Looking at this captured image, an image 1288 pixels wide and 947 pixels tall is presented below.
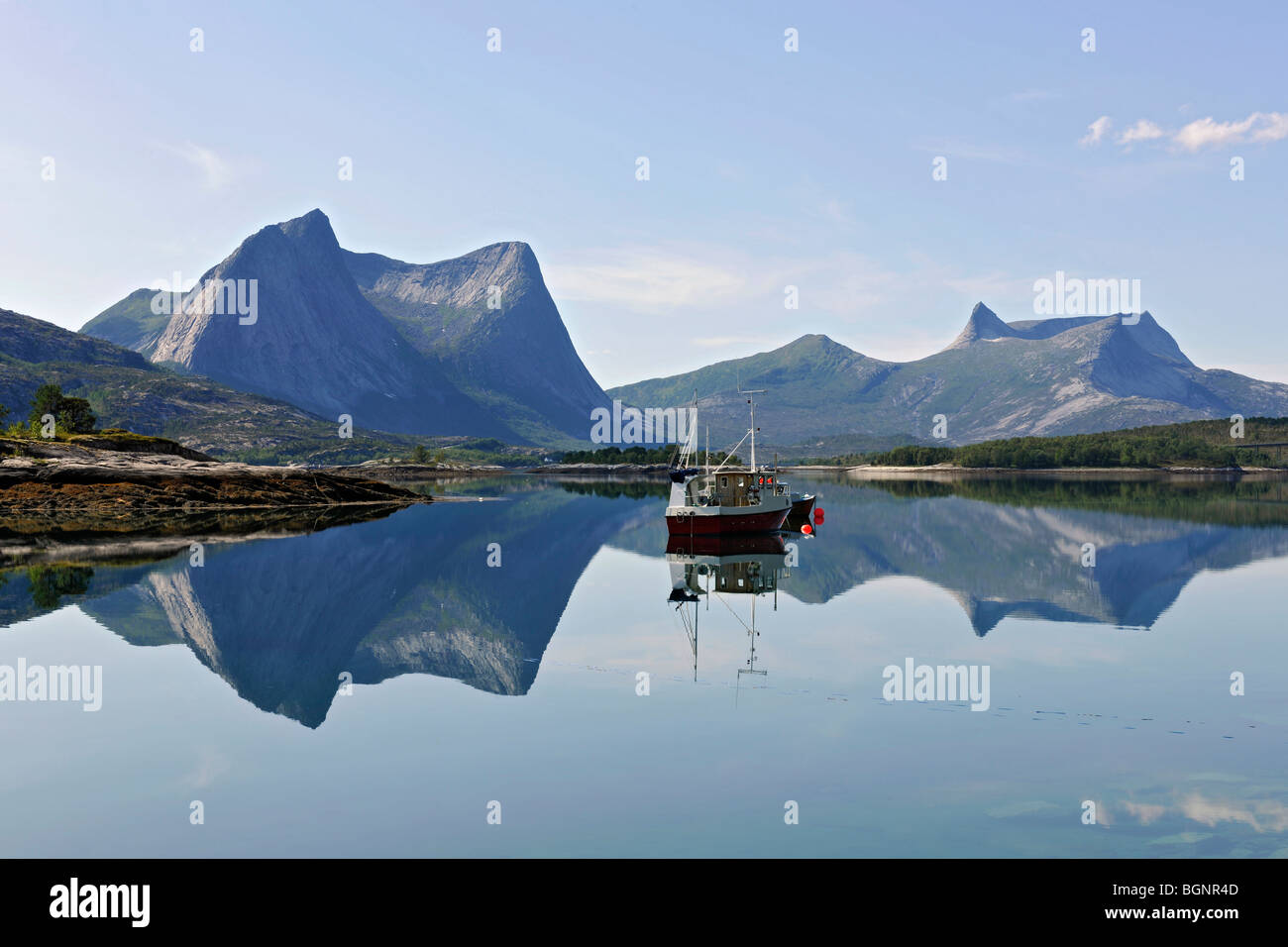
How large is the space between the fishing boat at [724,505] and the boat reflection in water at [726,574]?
100 centimetres

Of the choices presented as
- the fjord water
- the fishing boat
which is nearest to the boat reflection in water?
the fjord water

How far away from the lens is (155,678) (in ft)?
103

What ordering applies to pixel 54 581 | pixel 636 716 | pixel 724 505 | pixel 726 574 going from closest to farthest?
pixel 636 716, pixel 54 581, pixel 726 574, pixel 724 505

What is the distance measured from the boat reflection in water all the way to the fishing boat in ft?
3.27

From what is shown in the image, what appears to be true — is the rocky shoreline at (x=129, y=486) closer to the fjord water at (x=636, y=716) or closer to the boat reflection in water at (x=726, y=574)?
the fjord water at (x=636, y=716)

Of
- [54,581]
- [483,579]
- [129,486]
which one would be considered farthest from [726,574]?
[129,486]

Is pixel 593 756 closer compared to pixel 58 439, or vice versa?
pixel 593 756

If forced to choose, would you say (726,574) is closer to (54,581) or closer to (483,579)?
(483,579)

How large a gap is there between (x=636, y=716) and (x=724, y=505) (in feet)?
177

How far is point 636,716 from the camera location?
26.4 m
